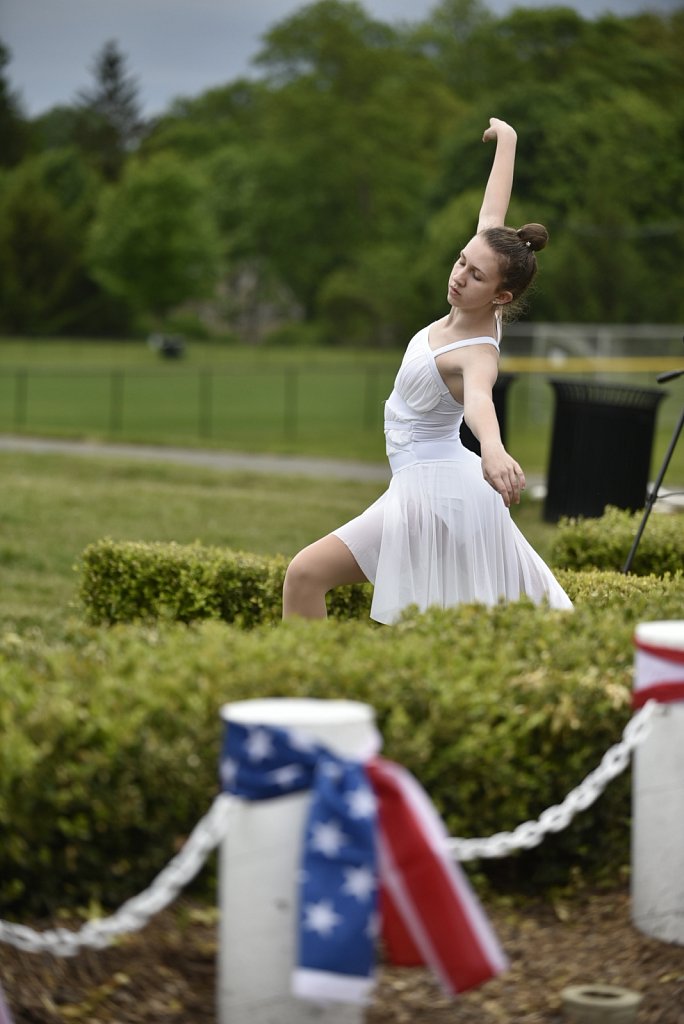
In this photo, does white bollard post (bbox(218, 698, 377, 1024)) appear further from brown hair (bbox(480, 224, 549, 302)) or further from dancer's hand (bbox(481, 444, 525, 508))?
brown hair (bbox(480, 224, 549, 302))

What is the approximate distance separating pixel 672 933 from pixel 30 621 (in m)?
5.90

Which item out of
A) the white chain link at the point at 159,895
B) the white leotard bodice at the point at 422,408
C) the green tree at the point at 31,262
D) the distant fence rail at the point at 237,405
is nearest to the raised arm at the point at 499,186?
the white leotard bodice at the point at 422,408

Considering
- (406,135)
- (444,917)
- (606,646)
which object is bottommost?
(444,917)

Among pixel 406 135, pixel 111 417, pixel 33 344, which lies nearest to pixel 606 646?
pixel 111 417

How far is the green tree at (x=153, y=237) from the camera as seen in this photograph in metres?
75.5

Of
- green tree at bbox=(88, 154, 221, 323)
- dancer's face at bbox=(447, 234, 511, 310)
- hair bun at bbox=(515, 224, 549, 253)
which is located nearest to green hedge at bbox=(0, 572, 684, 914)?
dancer's face at bbox=(447, 234, 511, 310)

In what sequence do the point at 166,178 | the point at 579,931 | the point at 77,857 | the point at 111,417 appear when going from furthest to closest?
the point at 166,178 < the point at 111,417 < the point at 579,931 < the point at 77,857

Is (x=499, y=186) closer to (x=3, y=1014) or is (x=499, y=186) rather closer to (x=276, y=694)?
(x=276, y=694)

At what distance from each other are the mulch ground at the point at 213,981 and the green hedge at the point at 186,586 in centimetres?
330

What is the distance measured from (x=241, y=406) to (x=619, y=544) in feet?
102

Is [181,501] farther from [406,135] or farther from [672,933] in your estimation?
[406,135]

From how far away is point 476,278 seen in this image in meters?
5.36

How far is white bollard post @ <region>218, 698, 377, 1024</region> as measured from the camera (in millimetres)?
2936

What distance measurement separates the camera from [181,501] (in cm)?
1554
